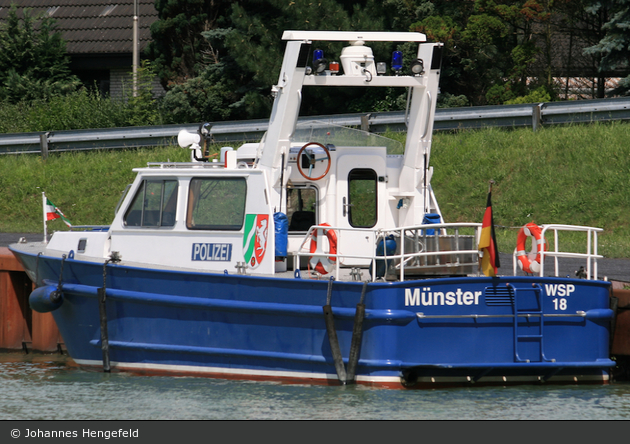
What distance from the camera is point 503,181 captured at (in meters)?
15.7

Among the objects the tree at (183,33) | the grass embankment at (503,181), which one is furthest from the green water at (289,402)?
the tree at (183,33)

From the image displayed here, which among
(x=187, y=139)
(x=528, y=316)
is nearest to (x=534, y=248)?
(x=528, y=316)

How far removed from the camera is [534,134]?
16.3 metres

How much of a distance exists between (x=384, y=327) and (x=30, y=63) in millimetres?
19743

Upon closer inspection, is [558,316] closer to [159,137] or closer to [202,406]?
[202,406]

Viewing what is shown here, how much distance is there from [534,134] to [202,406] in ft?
35.4

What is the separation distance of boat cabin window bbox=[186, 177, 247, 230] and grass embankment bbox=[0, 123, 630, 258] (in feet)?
20.3

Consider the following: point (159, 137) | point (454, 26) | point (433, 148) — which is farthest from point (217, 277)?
point (454, 26)

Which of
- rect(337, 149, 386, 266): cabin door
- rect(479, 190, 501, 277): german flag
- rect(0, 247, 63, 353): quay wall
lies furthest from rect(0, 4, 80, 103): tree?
rect(479, 190, 501, 277): german flag

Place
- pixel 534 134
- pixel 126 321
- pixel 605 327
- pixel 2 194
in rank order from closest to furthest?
pixel 605 327
pixel 126 321
pixel 534 134
pixel 2 194

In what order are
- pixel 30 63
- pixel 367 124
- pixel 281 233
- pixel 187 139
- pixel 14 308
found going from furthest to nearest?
pixel 30 63 → pixel 367 124 → pixel 14 308 → pixel 187 139 → pixel 281 233

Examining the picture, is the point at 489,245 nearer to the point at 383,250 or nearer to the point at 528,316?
the point at 528,316

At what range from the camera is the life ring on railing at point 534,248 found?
8.15 metres

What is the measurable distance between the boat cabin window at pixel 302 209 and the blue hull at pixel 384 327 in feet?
4.40
